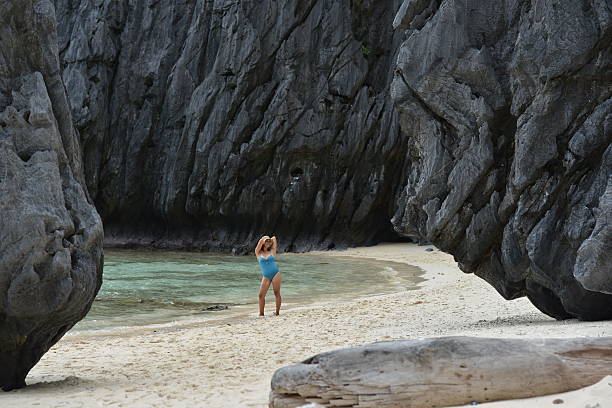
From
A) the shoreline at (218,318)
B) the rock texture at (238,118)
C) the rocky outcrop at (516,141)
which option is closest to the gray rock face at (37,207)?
the rocky outcrop at (516,141)

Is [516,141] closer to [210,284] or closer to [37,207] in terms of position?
[37,207]

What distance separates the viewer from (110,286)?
18.4m

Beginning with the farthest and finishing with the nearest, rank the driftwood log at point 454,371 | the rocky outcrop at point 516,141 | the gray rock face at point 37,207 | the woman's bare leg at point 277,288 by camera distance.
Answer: the woman's bare leg at point 277,288 → the rocky outcrop at point 516,141 → the gray rock face at point 37,207 → the driftwood log at point 454,371

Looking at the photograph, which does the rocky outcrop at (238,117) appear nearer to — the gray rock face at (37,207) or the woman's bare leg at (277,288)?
the woman's bare leg at (277,288)

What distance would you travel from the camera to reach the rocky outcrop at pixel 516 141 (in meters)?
7.05

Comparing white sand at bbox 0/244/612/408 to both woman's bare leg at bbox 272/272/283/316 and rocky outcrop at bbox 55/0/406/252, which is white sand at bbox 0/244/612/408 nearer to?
woman's bare leg at bbox 272/272/283/316

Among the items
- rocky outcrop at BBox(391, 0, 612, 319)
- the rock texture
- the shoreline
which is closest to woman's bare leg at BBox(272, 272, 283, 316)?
the shoreline

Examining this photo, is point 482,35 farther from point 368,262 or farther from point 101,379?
point 368,262

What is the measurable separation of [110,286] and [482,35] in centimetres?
1284

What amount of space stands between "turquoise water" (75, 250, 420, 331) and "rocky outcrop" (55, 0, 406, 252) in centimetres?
529

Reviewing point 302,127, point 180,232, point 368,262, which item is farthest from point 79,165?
point 180,232

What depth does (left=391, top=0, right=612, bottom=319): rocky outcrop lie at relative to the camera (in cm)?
705

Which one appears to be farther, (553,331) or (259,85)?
(259,85)

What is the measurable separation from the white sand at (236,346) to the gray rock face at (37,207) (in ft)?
2.01
